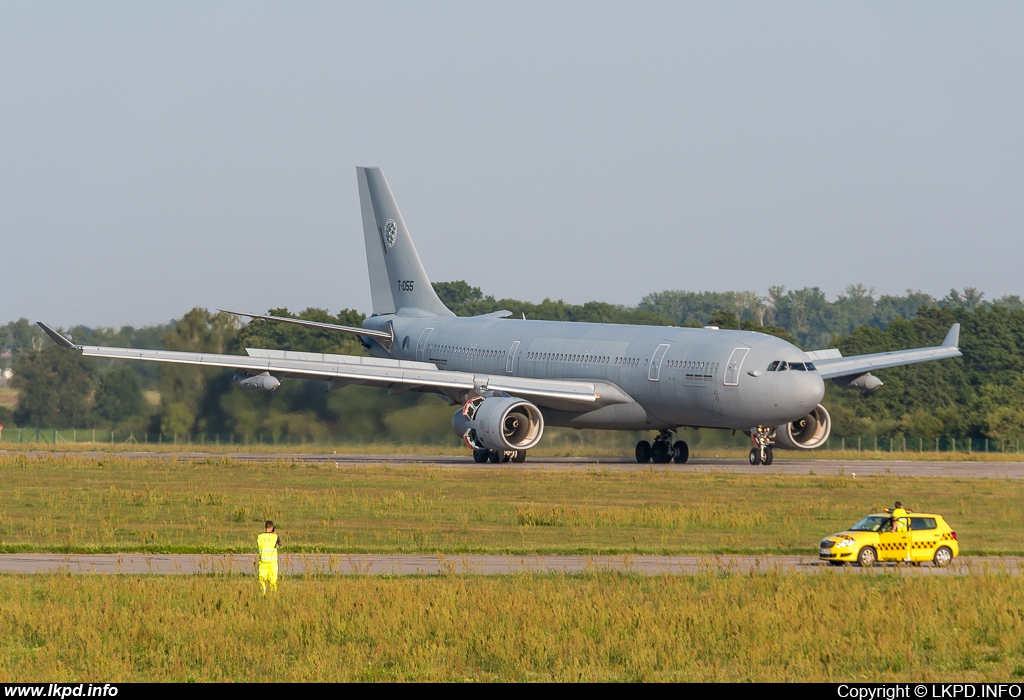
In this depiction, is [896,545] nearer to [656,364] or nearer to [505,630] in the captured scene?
[505,630]

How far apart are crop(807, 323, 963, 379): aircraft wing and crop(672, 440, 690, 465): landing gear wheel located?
5.97 m

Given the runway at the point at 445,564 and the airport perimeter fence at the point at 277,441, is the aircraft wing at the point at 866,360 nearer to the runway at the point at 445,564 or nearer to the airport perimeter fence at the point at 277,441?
the airport perimeter fence at the point at 277,441

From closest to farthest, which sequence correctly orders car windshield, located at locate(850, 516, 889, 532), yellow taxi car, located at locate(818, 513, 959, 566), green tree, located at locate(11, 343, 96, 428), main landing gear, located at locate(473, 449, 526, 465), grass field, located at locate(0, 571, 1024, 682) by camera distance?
grass field, located at locate(0, 571, 1024, 682) → yellow taxi car, located at locate(818, 513, 959, 566) → car windshield, located at locate(850, 516, 889, 532) → main landing gear, located at locate(473, 449, 526, 465) → green tree, located at locate(11, 343, 96, 428)

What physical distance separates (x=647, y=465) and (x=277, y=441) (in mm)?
18449

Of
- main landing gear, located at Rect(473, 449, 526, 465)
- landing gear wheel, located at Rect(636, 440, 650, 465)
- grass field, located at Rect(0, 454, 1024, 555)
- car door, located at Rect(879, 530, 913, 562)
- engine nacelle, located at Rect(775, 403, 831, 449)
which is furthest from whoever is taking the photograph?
landing gear wheel, located at Rect(636, 440, 650, 465)

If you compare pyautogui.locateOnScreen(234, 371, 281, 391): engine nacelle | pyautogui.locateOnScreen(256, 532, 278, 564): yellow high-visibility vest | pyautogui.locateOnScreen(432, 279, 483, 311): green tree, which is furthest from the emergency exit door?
pyautogui.locateOnScreen(432, 279, 483, 311): green tree

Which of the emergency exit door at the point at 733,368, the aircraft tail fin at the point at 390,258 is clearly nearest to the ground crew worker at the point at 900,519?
the emergency exit door at the point at 733,368

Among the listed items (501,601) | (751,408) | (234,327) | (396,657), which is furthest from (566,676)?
(234,327)

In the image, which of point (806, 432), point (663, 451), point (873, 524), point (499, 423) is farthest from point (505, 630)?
point (663, 451)

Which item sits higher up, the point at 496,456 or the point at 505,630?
the point at 496,456

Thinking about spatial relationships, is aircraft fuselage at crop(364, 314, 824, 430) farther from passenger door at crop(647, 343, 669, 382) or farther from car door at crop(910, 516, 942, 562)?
car door at crop(910, 516, 942, 562)

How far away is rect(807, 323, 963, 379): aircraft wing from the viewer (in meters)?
55.3

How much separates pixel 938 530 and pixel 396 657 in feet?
43.1

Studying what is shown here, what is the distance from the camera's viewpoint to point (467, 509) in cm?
3522
